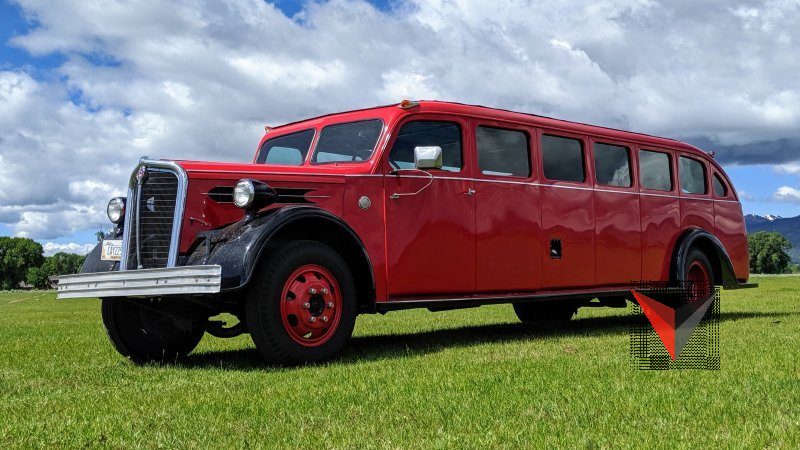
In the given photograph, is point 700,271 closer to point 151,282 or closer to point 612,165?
point 612,165

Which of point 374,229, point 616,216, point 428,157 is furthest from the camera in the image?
point 616,216

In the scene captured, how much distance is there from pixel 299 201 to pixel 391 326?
14.0 feet

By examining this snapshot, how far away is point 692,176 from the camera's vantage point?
10344 mm

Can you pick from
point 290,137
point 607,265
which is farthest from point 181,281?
point 607,265

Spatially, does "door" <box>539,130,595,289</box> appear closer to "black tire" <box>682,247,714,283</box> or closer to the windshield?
"black tire" <box>682,247,714,283</box>

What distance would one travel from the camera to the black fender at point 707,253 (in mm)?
9555

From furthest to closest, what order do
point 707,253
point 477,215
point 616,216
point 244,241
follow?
point 707,253 < point 616,216 < point 477,215 < point 244,241

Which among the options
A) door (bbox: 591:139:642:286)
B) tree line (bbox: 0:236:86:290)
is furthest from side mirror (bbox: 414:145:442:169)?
tree line (bbox: 0:236:86:290)

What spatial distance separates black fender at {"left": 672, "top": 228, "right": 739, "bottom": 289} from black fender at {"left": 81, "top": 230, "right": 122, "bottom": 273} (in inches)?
250

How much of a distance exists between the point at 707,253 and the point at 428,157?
5339 mm

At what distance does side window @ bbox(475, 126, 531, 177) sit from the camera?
24.9 feet

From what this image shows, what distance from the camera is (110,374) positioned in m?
6.02

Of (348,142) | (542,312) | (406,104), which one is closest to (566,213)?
(406,104)

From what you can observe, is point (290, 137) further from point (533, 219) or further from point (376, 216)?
point (533, 219)
